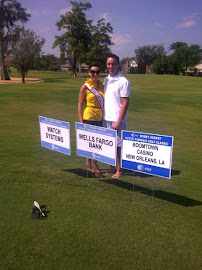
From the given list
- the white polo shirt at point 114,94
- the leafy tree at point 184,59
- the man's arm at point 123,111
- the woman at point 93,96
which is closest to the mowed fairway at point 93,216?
the woman at point 93,96

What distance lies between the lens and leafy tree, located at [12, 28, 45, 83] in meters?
35.0

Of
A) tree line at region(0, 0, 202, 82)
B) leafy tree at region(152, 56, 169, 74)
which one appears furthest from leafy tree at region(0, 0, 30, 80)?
leafy tree at region(152, 56, 169, 74)

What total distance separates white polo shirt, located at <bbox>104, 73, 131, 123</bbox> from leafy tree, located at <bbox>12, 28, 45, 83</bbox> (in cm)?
3269

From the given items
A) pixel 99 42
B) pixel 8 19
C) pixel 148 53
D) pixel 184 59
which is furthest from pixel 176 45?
pixel 8 19

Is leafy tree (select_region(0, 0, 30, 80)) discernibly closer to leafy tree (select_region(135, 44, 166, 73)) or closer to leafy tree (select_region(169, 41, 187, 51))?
leafy tree (select_region(135, 44, 166, 73))

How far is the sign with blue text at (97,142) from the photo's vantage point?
4.22m

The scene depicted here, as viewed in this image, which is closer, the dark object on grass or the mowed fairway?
the mowed fairway

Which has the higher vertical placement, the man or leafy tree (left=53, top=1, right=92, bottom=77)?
leafy tree (left=53, top=1, right=92, bottom=77)

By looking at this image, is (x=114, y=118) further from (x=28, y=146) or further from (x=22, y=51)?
(x=22, y=51)

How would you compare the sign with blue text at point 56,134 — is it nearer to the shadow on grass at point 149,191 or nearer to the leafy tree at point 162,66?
the shadow on grass at point 149,191

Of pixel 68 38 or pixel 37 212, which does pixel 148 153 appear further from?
pixel 68 38

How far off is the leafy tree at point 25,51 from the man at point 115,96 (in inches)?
1287

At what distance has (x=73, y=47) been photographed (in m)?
60.8

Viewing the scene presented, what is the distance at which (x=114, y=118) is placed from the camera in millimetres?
4551
